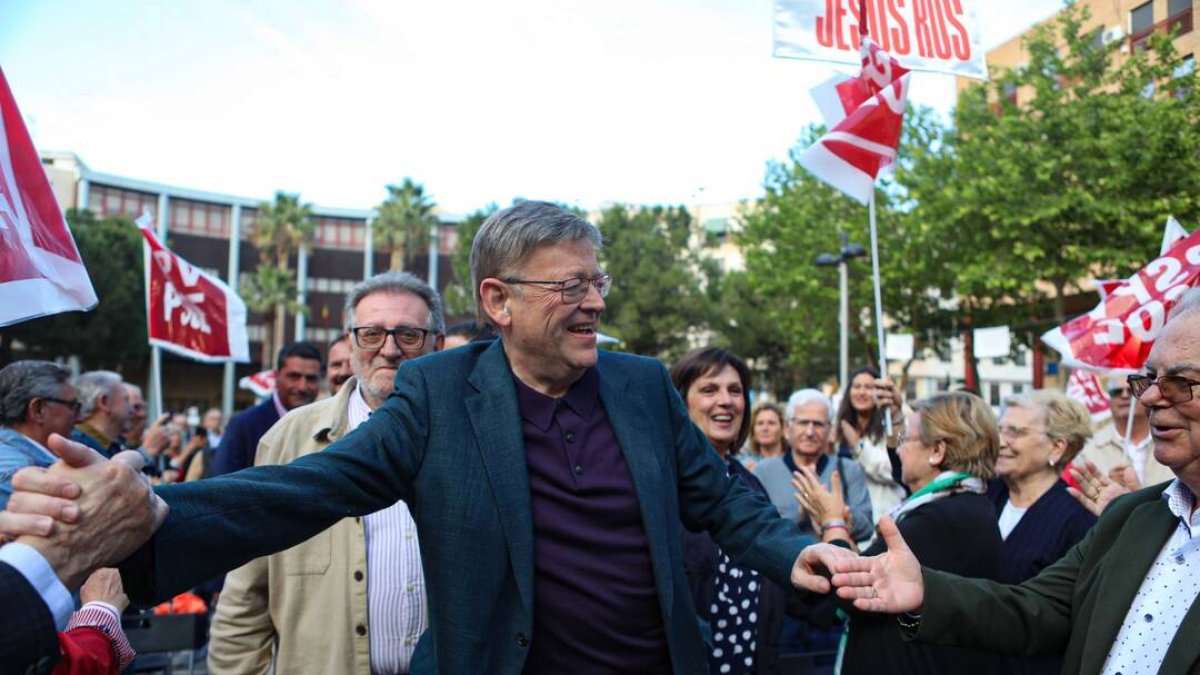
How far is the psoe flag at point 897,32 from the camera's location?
19.9ft

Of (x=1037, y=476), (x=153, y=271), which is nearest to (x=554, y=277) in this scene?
(x=1037, y=476)

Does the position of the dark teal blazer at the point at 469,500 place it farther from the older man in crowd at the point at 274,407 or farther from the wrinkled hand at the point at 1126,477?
the wrinkled hand at the point at 1126,477

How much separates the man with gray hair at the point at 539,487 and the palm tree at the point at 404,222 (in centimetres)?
5639

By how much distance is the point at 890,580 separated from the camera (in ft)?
8.57

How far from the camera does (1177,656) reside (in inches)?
89.8

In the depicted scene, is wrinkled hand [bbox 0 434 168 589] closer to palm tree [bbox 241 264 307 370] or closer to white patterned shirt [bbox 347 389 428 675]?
white patterned shirt [bbox 347 389 428 675]

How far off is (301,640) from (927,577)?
2.09 meters

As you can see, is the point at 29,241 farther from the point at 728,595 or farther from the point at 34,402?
the point at 728,595

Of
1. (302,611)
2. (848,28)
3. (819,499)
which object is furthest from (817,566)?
(848,28)

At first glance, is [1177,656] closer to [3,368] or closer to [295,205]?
[3,368]

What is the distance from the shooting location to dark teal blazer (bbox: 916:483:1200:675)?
2.56 meters

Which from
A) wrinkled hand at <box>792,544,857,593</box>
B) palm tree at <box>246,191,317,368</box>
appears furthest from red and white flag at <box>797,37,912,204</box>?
palm tree at <box>246,191,317,368</box>

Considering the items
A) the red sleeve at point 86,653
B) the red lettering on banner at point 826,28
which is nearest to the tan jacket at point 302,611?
the red sleeve at point 86,653

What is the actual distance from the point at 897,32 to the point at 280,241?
5454 centimetres
